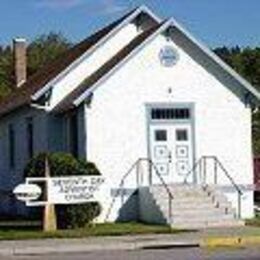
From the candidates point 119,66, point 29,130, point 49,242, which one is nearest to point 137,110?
point 119,66

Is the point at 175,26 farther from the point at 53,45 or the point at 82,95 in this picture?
the point at 53,45

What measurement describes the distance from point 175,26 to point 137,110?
3019 millimetres

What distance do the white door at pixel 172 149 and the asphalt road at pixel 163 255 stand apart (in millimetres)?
9879

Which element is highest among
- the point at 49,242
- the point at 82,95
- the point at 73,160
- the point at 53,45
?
the point at 53,45

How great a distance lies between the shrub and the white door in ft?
10.0

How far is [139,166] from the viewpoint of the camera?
33312mm

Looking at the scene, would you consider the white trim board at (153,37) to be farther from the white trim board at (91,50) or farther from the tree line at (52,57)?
the tree line at (52,57)

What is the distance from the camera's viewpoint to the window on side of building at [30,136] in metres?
37.9

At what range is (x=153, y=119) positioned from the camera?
33719 mm

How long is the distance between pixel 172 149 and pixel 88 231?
21.2 feet

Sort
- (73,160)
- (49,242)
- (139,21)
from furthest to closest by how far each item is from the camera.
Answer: (139,21) → (73,160) → (49,242)

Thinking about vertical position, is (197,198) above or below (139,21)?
below

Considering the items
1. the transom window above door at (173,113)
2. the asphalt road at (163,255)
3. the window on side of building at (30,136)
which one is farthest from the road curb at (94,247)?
the window on side of building at (30,136)

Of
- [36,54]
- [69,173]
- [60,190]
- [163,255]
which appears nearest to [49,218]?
[60,190]
